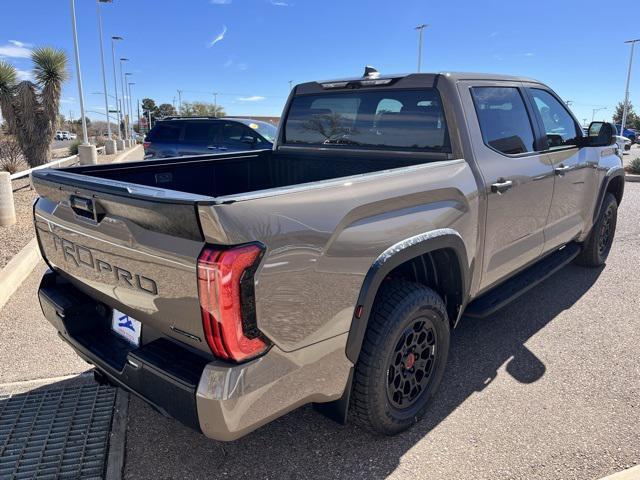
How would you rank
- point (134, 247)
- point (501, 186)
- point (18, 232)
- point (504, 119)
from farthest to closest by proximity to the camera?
point (18, 232) → point (504, 119) → point (501, 186) → point (134, 247)

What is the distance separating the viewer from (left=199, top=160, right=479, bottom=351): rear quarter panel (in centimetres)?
182

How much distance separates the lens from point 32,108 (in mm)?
17078

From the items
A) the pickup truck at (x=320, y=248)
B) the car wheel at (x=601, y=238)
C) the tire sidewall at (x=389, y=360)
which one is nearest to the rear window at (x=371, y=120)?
the pickup truck at (x=320, y=248)

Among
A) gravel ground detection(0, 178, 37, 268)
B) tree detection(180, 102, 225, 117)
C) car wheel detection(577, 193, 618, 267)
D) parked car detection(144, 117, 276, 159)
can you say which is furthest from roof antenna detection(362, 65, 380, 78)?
tree detection(180, 102, 225, 117)

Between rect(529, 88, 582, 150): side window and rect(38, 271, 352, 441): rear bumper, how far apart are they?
9.26 feet

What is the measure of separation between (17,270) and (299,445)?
12.8 feet

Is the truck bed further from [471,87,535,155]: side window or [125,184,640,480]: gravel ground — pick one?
[125,184,640,480]: gravel ground

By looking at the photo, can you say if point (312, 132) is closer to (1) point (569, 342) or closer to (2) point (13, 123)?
(1) point (569, 342)

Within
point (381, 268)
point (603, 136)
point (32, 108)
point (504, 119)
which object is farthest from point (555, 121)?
point (32, 108)

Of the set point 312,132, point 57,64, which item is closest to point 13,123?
point 57,64

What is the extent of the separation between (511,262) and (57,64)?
19350mm

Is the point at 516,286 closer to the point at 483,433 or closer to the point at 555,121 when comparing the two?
the point at 483,433

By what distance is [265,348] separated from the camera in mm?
1916

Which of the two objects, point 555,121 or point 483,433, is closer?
point 483,433
